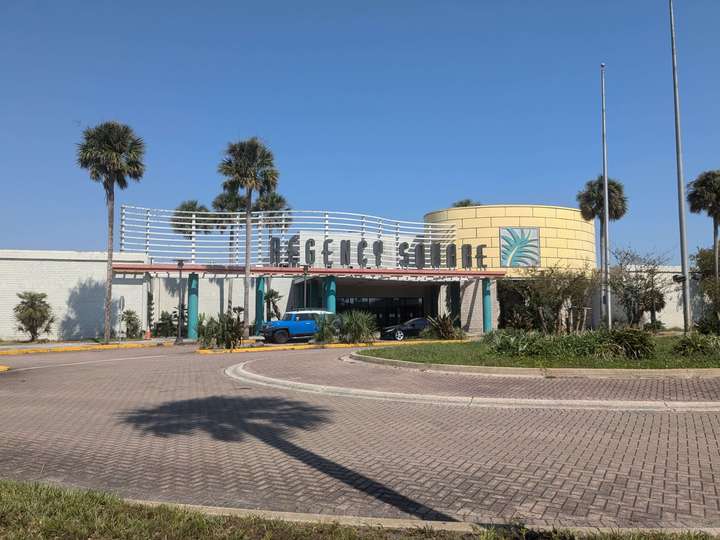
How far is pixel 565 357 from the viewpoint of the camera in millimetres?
15289

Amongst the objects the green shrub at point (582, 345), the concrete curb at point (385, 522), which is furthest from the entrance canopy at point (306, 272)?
the concrete curb at point (385, 522)

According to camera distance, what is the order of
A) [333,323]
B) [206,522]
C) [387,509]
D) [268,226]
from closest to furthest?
[206,522], [387,509], [333,323], [268,226]

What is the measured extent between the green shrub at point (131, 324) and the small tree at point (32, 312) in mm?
4402

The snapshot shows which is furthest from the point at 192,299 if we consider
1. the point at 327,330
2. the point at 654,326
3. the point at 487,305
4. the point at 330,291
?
the point at 654,326

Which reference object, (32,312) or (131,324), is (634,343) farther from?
(32,312)

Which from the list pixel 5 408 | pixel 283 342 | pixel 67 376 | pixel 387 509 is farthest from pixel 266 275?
pixel 387 509

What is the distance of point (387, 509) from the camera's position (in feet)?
17.5

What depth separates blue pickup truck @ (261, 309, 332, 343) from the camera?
30312mm

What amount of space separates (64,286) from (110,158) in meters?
11.0

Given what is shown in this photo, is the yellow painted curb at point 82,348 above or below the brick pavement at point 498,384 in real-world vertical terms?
below

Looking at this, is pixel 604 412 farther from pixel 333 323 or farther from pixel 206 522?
pixel 333 323

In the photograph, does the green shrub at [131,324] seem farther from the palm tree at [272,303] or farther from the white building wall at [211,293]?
the palm tree at [272,303]

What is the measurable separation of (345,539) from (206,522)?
3.92 feet

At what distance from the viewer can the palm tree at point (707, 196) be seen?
42719 mm
